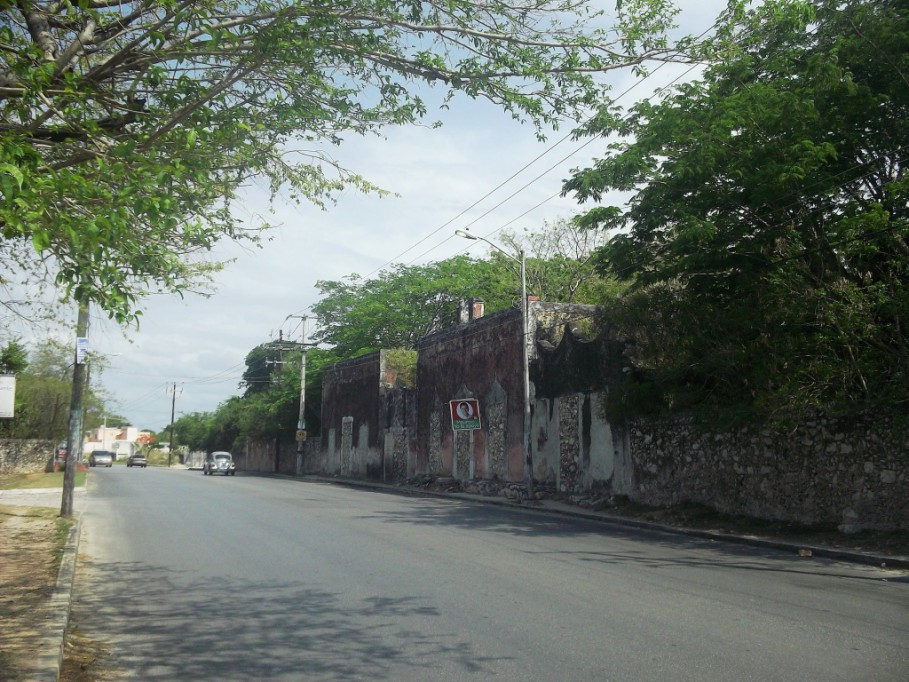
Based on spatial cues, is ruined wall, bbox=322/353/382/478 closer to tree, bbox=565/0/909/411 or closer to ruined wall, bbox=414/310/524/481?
ruined wall, bbox=414/310/524/481

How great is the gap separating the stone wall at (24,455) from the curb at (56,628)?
32436 millimetres

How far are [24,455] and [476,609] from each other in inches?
1530

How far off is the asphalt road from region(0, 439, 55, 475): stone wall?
28892 mm

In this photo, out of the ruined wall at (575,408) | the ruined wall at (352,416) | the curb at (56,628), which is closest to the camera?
the curb at (56,628)

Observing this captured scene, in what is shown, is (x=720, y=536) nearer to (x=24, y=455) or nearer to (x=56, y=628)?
(x=56, y=628)

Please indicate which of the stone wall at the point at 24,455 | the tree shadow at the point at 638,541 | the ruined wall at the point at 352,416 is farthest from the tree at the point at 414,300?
the tree shadow at the point at 638,541

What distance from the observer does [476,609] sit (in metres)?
8.01

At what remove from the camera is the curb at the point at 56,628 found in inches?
219

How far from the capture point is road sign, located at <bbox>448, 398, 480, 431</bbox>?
30.1 m

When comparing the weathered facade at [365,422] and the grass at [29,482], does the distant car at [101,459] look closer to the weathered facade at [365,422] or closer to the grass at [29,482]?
the weathered facade at [365,422]

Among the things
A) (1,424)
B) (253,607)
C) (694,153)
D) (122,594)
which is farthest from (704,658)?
(1,424)

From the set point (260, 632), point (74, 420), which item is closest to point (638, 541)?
point (260, 632)

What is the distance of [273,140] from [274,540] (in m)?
6.97

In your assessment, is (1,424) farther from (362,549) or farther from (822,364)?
(822,364)
